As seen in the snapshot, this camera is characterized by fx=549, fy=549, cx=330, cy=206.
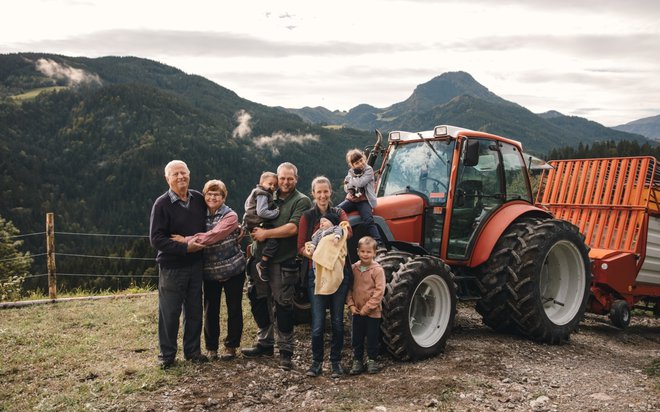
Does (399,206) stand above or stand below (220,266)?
above

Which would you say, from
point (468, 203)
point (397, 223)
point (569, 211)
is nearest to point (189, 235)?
point (397, 223)

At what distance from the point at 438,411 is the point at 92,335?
4.73 m

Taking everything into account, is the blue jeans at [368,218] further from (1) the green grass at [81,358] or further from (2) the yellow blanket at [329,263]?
(1) the green grass at [81,358]

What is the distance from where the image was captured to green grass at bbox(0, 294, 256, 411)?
4.62m

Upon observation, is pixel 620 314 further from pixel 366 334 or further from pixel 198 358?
pixel 198 358

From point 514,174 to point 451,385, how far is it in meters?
3.55

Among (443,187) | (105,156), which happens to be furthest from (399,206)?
(105,156)

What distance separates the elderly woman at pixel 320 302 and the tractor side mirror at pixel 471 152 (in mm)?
1910

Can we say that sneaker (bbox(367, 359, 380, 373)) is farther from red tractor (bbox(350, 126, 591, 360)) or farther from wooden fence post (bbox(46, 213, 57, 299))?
wooden fence post (bbox(46, 213, 57, 299))

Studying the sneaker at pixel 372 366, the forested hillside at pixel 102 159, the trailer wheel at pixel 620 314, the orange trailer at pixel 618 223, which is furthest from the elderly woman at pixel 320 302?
the forested hillside at pixel 102 159

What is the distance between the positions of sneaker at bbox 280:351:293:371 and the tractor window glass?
3.63 metres

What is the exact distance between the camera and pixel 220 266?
5.51m

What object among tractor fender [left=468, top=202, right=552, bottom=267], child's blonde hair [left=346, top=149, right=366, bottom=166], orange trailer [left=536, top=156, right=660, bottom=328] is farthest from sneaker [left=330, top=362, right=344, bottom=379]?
orange trailer [left=536, top=156, right=660, bottom=328]

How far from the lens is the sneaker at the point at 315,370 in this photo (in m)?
5.07
